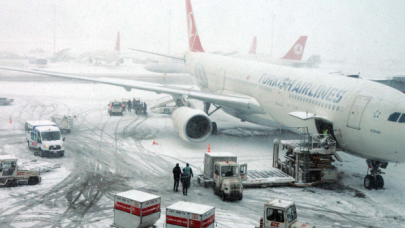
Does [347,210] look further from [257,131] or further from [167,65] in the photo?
[167,65]

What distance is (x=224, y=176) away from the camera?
1526 cm

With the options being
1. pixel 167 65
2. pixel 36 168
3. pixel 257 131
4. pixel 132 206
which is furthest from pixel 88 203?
pixel 167 65

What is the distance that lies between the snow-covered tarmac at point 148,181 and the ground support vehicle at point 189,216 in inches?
59.0

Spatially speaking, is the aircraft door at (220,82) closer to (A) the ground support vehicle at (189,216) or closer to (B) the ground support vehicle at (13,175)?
(B) the ground support vehicle at (13,175)

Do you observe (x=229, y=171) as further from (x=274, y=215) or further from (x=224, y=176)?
(x=274, y=215)

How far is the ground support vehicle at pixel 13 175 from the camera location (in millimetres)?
15422

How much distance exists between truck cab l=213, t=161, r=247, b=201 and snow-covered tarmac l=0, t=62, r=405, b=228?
294 mm

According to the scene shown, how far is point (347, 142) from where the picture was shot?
1658 centimetres

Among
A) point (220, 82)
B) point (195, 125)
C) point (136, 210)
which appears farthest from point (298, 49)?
point (136, 210)

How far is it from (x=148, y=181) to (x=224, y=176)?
343cm

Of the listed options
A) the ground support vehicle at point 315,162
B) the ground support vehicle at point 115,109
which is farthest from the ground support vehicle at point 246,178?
the ground support vehicle at point 115,109

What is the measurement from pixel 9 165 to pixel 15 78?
47.6 meters

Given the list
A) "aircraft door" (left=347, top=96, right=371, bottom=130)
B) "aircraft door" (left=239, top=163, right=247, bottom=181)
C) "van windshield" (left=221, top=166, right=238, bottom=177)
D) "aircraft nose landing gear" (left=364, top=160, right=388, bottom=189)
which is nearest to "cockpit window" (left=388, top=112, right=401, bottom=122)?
"aircraft door" (left=347, top=96, right=371, bottom=130)

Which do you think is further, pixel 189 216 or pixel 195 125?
pixel 195 125
